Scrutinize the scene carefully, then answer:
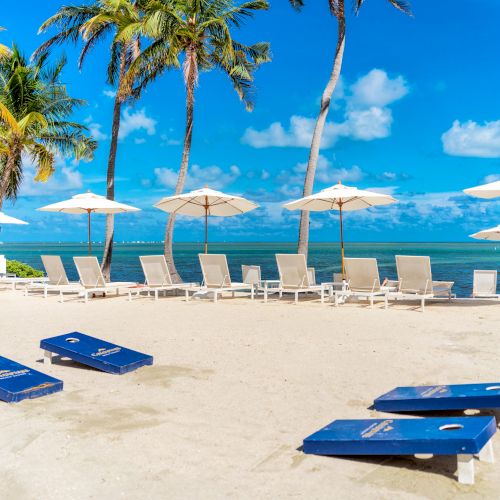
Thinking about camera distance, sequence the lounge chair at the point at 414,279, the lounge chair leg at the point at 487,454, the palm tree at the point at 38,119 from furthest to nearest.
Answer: the palm tree at the point at 38,119 → the lounge chair at the point at 414,279 → the lounge chair leg at the point at 487,454

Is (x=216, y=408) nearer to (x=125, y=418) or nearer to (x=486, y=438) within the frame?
(x=125, y=418)

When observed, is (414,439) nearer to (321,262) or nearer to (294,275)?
(294,275)

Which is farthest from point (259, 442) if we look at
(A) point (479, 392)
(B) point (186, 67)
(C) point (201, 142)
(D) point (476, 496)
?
(C) point (201, 142)

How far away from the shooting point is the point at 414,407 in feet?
12.9

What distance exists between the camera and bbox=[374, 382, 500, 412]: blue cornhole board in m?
3.73

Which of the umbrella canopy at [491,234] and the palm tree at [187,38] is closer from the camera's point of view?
the umbrella canopy at [491,234]

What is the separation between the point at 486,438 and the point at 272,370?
2573 millimetres

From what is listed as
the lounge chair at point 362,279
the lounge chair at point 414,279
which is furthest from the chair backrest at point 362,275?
the lounge chair at point 414,279

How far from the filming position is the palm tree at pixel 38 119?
19188 mm

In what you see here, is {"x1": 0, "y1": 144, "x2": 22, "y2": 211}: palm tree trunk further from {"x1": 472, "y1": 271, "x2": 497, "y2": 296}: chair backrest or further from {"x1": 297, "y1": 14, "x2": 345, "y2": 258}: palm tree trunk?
{"x1": 472, "y1": 271, "x2": 497, "y2": 296}: chair backrest

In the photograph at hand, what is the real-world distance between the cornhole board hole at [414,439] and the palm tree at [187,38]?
11.5 m

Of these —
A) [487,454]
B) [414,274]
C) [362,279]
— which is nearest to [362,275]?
[362,279]

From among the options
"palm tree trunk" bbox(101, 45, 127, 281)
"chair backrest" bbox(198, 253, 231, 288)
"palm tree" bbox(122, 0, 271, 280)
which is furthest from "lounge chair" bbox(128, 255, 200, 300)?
"palm tree trunk" bbox(101, 45, 127, 281)

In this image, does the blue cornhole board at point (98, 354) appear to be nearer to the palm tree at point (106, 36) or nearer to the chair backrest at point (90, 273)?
the chair backrest at point (90, 273)
